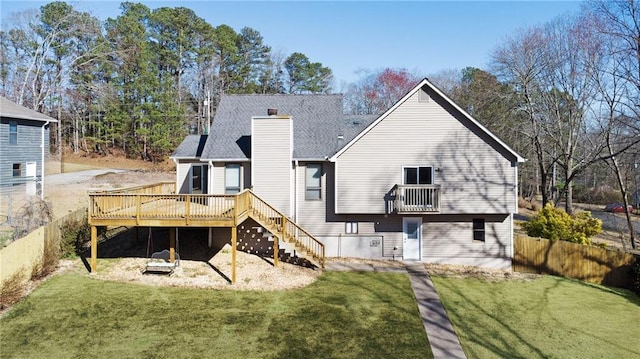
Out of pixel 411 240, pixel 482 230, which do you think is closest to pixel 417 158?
pixel 411 240

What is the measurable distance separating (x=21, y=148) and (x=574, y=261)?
31.5 m

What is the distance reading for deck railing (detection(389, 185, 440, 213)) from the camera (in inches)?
693

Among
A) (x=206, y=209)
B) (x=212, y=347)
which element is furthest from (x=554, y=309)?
(x=206, y=209)

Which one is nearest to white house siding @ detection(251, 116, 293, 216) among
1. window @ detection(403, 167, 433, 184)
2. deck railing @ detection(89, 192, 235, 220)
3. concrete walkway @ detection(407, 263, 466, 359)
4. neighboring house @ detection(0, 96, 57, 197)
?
deck railing @ detection(89, 192, 235, 220)

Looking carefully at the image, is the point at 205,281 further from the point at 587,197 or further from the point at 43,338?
the point at 587,197

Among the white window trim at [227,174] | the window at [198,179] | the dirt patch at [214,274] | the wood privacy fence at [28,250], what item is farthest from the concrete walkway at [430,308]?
the wood privacy fence at [28,250]

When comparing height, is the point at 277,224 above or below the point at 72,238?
above

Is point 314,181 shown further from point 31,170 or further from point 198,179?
point 31,170

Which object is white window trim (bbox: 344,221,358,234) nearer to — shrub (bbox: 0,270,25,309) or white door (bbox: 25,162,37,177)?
shrub (bbox: 0,270,25,309)

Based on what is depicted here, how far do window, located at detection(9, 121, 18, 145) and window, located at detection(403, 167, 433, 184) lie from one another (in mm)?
23324

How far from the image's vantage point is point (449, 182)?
18.1 meters

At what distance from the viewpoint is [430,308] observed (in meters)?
13.4

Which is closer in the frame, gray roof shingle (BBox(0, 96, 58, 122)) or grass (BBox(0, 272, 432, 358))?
grass (BBox(0, 272, 432, 358))

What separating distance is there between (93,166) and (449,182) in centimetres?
4096
